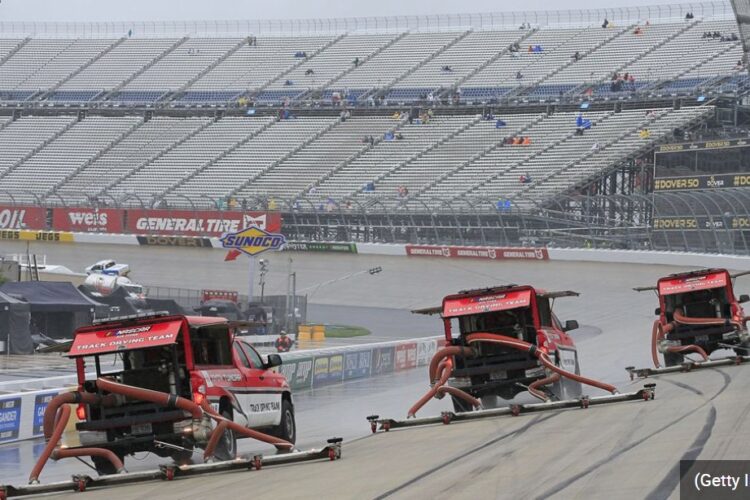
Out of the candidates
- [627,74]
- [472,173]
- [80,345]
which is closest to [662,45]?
[627,74]

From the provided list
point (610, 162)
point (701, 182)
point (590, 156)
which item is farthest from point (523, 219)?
point (590, 156)

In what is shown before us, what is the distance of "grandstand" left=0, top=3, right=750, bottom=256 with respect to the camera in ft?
219

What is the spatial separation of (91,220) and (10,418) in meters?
50.8

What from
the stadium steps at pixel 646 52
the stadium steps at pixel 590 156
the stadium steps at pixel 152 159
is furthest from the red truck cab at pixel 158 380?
the stadium steps at pixel 152 159

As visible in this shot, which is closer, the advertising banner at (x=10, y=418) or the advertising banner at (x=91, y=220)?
the advertising banner at (x=10, y=418)

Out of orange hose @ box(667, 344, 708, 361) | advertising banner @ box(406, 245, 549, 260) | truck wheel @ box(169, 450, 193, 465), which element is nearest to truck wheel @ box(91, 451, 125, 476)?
truck wheel @ box(169, 450, 193, 465)

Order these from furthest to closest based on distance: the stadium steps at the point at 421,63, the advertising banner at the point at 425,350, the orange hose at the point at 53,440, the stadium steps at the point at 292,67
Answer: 1. the stadium steps at the point at 292,67
2. the stadium steps at the point at 421,63
3. the advertising banner at the point at 425,350
4. the orange hose at the point at 53,440

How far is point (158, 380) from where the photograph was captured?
14930 millimetres

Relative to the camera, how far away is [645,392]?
724 inches

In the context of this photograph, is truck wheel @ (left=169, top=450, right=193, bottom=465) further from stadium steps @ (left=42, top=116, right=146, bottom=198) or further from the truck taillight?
stadium steps @ (left=42, top=116, right=146, bottom=198)

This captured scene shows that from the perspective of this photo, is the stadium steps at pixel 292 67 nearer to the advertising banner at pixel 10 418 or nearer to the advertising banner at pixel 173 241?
the advertising banner at pixel 173 241

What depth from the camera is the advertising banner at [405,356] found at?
36469 mm

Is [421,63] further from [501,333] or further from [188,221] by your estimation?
[501,333]

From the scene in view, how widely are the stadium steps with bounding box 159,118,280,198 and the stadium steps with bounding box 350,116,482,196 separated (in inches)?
482
